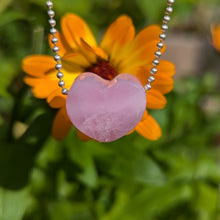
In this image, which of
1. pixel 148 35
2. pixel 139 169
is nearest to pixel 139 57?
pixel 148 35

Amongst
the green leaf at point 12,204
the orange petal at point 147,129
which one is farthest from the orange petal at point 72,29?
the green leaf at point 12,204

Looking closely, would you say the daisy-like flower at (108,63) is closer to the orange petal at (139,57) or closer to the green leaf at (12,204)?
the orange petal at (139,57)

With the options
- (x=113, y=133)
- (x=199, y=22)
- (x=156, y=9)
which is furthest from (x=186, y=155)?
(x=199, y=22)

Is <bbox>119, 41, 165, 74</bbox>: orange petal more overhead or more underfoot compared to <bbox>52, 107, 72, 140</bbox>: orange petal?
more overhead

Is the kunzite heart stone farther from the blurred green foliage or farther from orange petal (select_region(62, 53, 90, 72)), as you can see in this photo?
the blurred green foliage

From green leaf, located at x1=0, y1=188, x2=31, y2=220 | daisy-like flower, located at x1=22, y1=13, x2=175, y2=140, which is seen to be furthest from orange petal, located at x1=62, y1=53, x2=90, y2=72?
green leaf, located at x1=0, y1=188, x2=31, y2=220

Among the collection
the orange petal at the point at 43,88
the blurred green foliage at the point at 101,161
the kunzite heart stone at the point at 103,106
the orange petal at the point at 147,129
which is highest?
the kunzite heart stone at the point at 103,106
